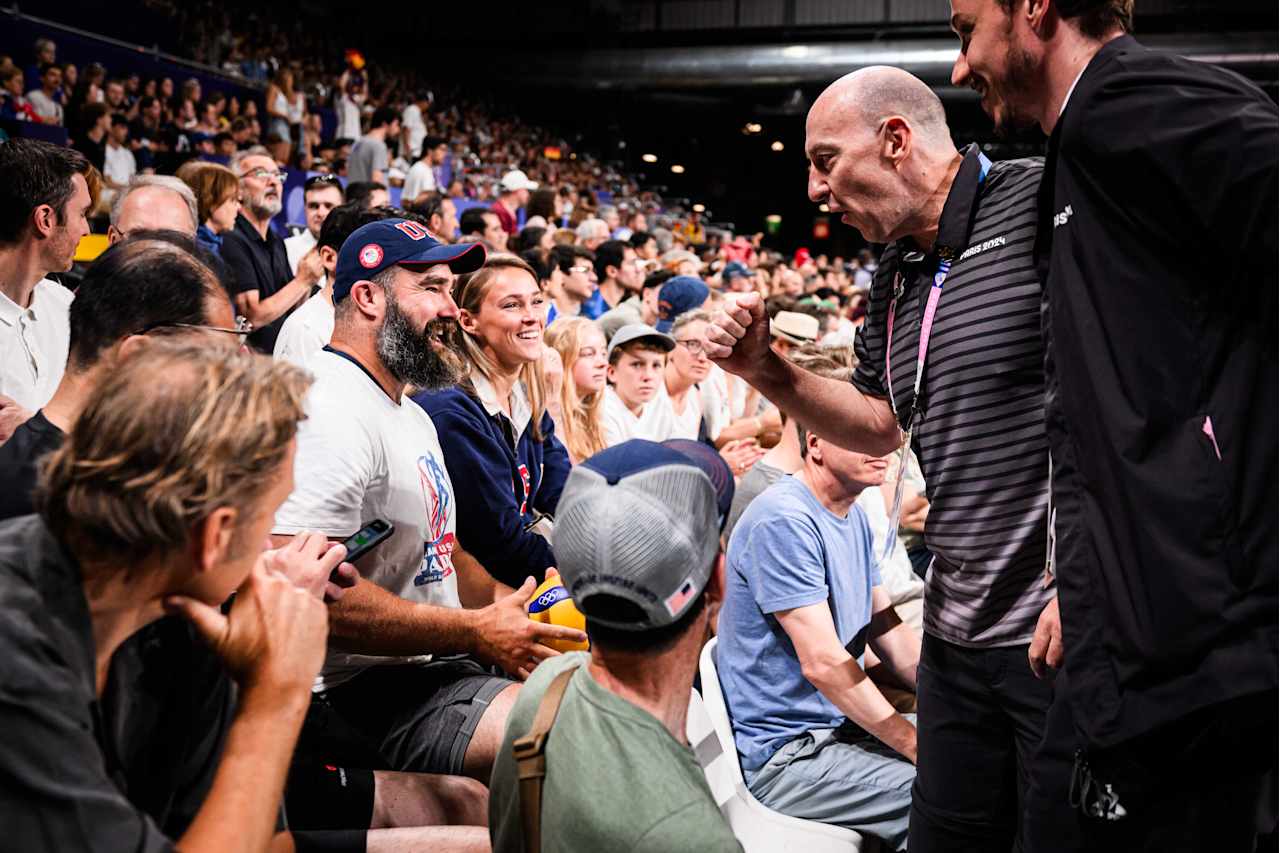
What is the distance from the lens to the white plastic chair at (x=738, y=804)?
267cm

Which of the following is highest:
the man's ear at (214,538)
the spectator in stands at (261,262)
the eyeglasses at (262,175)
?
the man's ear at (214,538)

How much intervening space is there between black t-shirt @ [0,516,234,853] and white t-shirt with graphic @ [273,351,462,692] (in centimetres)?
89

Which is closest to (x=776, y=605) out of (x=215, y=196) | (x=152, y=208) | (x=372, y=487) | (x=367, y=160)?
(x=372, y=487)

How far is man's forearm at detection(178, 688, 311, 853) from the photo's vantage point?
4.21 ft

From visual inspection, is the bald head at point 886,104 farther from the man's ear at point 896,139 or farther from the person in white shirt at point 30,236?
the person in white shirt at point 30,236

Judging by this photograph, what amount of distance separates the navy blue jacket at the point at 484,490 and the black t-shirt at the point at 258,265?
235 cm

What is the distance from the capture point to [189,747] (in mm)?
1466

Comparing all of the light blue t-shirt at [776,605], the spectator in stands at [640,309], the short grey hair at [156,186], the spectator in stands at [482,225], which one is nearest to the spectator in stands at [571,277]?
the spectator in stands at [640,309]

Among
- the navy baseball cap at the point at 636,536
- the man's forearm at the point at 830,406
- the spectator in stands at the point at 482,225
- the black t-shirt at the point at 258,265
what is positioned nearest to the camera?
the navy baseball cap at the point at 636,536

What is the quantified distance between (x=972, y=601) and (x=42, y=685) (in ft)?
4.72

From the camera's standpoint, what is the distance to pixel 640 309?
784 cm

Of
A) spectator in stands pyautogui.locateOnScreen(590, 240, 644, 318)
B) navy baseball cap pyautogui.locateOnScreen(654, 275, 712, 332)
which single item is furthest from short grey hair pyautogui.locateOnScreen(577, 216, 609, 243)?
navy baseball cap pyautogui.locateOnScreen(654, 275, 712, 332)

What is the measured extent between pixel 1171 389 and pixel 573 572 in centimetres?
78

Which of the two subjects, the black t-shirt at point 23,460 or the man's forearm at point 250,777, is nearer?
the man's forearm at point 250,777
